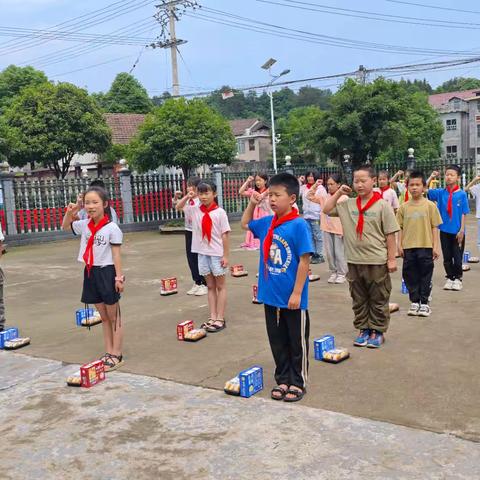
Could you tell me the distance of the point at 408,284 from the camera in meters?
6.29

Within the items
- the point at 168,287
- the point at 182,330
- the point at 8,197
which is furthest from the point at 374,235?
the point at 8,197

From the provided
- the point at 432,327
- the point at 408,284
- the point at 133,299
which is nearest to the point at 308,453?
the point at 432,327

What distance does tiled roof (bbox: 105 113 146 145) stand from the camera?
3550cm

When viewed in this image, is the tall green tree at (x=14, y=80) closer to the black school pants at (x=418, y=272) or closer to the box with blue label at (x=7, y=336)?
the box with blue label at (x=7, y=336)

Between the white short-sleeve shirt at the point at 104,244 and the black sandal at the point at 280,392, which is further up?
the white short-sleeve shirt at the point at 104,244

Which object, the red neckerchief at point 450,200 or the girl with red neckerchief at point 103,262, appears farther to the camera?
the red neckerchief at point 450,200

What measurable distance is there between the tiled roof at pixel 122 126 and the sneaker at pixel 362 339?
31.2m

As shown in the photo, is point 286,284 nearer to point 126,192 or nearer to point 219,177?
point 126,192

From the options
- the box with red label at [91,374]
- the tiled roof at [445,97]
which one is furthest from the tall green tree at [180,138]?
the tiled roof at [445,97]

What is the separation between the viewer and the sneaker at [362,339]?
5.14 meters

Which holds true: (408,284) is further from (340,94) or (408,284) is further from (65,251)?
(340,94)

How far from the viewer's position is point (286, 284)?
13.2 ft

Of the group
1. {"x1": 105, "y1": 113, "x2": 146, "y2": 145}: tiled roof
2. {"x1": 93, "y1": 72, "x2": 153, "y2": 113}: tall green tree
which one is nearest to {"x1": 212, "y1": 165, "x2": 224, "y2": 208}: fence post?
{"x1": 105, "y1": 113, "x2": 146, "y2": 145}: tiled roof

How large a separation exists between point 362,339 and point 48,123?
21.7m
